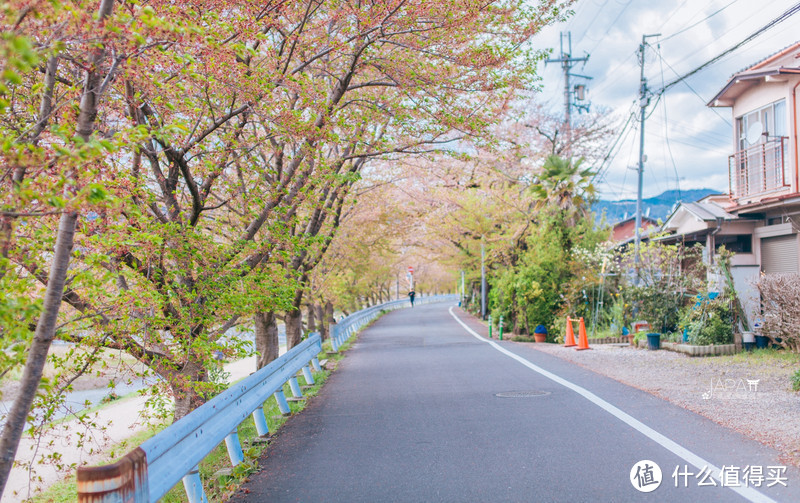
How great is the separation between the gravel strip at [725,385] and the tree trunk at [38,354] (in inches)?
236

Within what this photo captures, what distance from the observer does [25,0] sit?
122 inches

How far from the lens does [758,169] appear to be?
1756 centimetres

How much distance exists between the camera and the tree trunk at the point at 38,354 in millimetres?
3592

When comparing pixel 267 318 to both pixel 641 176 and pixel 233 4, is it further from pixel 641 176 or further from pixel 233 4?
pixel 641 176

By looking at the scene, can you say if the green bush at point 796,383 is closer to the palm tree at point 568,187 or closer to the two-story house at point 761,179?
the two-story house at point 761,179

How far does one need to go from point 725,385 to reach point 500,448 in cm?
559

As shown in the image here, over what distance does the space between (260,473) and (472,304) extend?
41.8m

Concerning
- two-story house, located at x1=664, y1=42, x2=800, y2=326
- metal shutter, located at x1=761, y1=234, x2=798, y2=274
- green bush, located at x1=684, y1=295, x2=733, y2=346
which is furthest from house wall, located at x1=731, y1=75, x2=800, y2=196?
green bush, located at x1=684, y1=295, x2=733, y2=346

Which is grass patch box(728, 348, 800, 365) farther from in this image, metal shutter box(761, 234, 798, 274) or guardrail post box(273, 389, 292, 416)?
guardrail post box(273, 389, 292, 416)

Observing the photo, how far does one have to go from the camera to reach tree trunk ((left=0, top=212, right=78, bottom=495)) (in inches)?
141

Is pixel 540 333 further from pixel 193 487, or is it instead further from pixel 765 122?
pixel 193 487

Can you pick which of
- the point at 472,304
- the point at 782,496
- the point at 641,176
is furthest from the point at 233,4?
the point at 472,304

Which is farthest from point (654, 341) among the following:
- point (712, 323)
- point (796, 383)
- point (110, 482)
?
point (110, 482)

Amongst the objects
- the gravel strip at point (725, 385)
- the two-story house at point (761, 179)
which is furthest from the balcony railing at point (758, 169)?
the gravel strip at point (725, 385)
